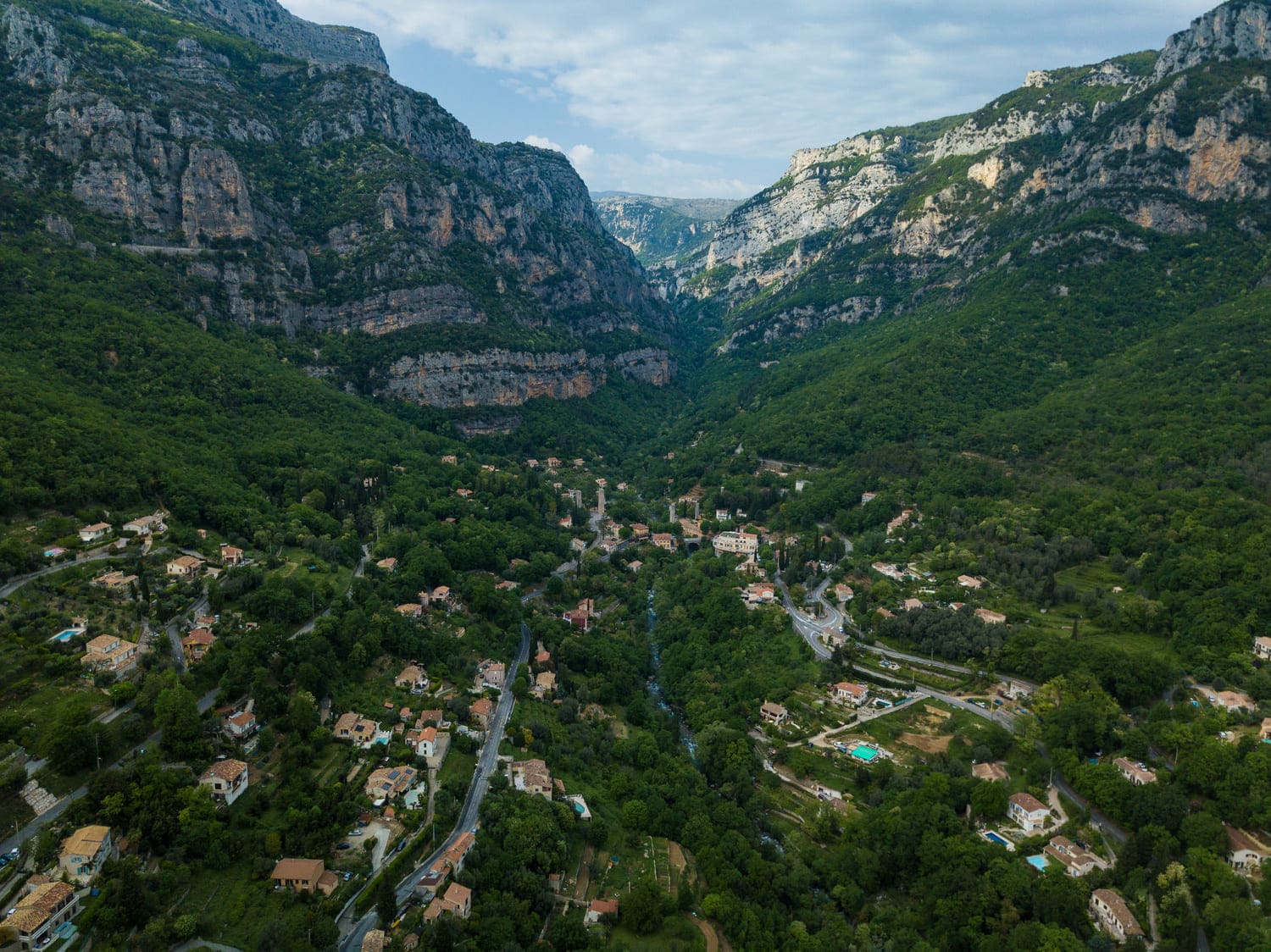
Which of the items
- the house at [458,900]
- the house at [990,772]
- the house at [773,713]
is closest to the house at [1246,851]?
the house at [990,772]

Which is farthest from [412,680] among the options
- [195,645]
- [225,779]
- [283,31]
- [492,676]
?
[283,31]

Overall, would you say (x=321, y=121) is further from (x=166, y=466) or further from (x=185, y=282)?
(x=166, y=466)

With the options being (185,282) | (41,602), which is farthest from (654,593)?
(185,282)

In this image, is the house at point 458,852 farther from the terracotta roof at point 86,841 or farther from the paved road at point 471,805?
the terracotta roof at point 86,841

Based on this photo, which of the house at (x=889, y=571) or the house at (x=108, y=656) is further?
the house at (x=889, y=571)

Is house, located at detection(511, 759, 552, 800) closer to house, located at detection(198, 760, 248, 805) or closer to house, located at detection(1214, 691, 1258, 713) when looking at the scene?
house, located at detection(198, 760, 248, 805)

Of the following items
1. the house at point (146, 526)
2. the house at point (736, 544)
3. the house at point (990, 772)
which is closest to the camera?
the house at point (990, 772)
